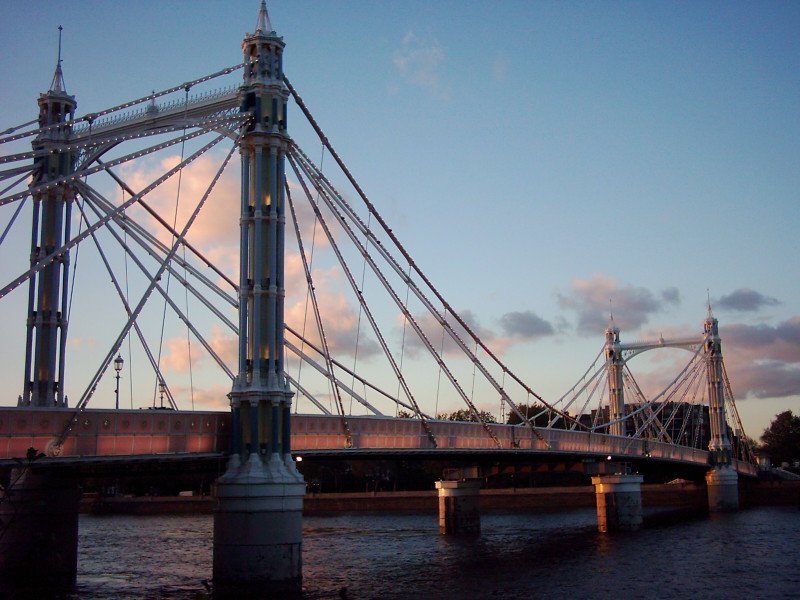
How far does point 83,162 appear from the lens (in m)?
45.9

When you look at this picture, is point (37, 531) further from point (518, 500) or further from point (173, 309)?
point (518, 500)

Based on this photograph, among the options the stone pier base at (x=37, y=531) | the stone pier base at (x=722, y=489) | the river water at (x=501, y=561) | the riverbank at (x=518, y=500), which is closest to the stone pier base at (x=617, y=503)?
the river water at (x=501, y=561)

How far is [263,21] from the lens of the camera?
44.2m

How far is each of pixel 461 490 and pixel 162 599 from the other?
3904cm

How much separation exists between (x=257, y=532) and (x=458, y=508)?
1612 inches

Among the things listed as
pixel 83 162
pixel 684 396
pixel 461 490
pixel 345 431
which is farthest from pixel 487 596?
pixel 684 396

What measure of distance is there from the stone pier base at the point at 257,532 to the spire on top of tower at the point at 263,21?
57.9 ft

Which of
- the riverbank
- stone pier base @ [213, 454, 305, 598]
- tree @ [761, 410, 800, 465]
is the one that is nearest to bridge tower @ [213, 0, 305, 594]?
stone pier base @ [213, 454, 305, 598]

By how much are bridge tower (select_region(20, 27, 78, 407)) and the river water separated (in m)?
8.99

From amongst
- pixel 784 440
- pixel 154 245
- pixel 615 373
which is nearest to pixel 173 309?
pixel 154 245

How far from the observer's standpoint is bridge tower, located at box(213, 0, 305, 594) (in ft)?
126

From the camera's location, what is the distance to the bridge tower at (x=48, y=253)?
44.6 metres

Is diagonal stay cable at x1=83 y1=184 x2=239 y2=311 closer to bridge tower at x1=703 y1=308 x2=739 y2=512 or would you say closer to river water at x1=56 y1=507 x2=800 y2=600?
river water at x1=56 y1=507 x2=800 y2=600

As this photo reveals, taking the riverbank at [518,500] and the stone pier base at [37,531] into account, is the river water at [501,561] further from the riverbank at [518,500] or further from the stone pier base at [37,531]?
the riverbank at [518,500]
